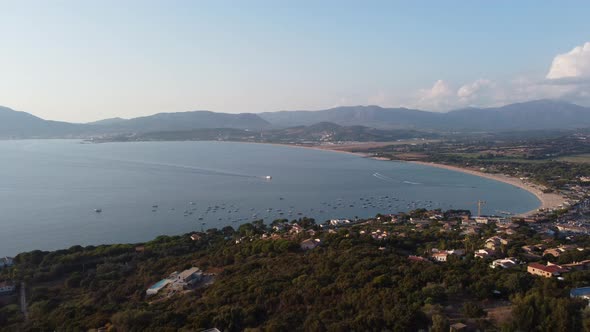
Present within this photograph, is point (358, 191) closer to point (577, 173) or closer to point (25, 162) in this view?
point (577, 173)

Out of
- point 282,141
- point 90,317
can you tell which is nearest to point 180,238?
point 90,317

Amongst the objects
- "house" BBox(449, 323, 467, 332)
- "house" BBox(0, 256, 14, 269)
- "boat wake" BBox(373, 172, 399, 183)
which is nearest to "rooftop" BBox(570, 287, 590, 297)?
"house" BBox(449, 323, 467, 332)

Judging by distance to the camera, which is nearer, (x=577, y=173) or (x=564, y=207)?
(x=564, y=207)

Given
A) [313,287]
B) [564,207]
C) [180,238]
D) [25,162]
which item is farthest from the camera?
[25,162]

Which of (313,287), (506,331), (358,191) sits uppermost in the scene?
(506,331)

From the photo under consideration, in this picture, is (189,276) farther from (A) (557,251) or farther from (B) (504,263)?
(A) (557,251)

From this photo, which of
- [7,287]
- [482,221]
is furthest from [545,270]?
[7,287]

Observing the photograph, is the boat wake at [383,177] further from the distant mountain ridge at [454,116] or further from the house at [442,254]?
the distant mountain ridge at [454,116]
